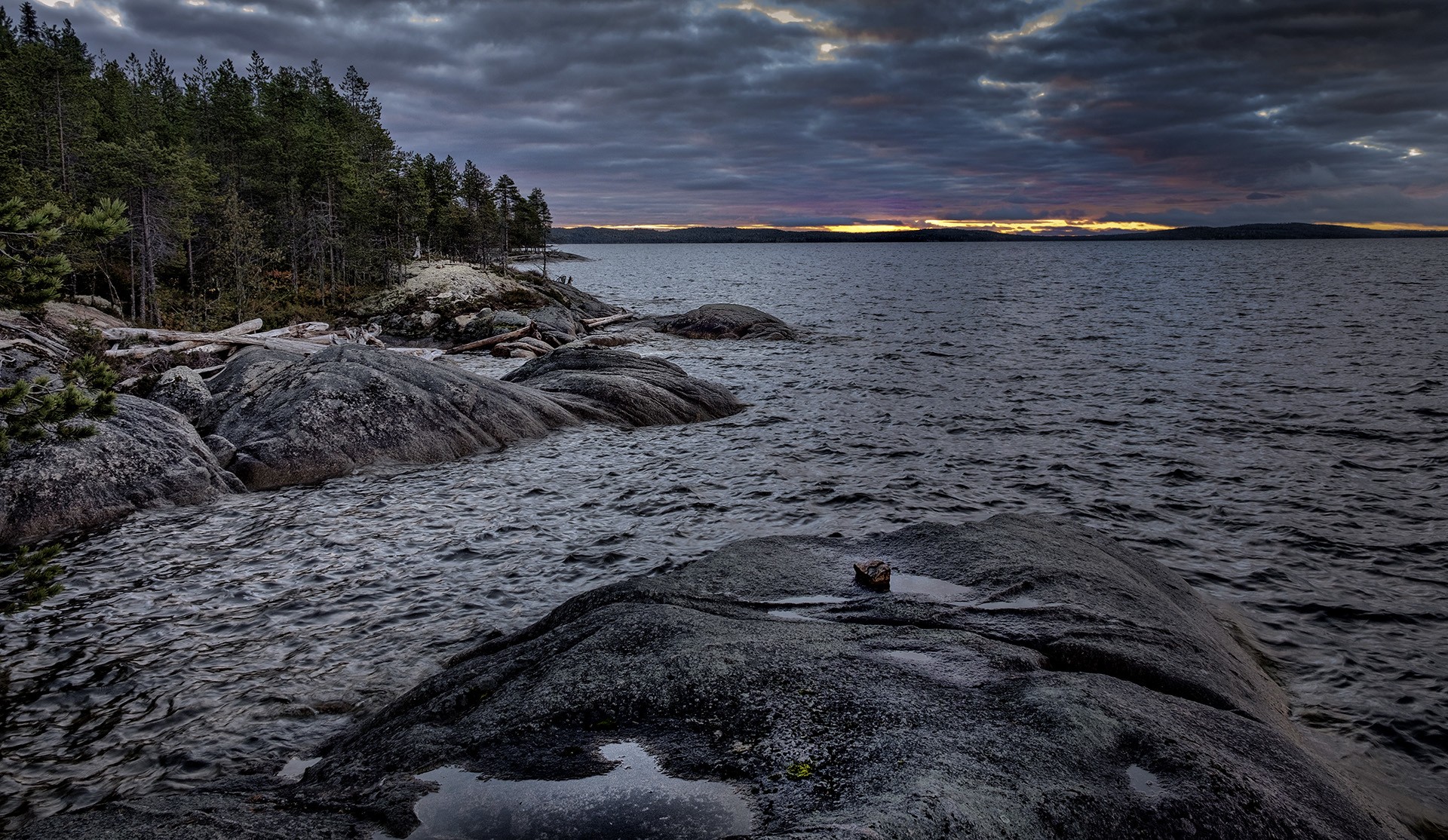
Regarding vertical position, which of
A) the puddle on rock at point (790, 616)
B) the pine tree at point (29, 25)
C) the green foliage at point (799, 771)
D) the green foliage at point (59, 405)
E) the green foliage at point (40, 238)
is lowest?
the puddle on rock at point (790, 616)

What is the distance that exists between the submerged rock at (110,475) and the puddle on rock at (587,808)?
10517mm

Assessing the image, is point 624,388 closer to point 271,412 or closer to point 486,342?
point 271,412

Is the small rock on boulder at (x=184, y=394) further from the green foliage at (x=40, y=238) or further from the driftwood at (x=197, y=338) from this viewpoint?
the green foliage at (x=40, y=238)

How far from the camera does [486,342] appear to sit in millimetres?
35781

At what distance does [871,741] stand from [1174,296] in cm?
7912

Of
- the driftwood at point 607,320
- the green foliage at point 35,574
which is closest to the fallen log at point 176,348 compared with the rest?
the green foliage at point 35,574

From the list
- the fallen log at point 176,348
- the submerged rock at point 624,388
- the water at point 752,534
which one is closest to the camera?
the water at point 752,534

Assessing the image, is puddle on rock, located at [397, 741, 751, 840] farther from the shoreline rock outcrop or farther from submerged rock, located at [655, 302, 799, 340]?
submerged rock, located at [655, 302, 799, 340]

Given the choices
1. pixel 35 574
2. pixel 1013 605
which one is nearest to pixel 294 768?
pixel 35 574

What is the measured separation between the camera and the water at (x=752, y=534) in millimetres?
7008

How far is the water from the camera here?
701 centimetres

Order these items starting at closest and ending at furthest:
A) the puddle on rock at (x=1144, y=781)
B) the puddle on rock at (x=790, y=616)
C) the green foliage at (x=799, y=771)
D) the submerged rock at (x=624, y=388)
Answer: the puddle on rock at (x=1144, y=781) < the green foliage at (x=799, y=771) < the puddle on rock at (x=790, y=616) < the submerged rock at (x=624, y=388)

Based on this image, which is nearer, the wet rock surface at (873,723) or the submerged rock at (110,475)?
the wet rock surface at (873,723)

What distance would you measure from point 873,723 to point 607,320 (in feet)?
145
